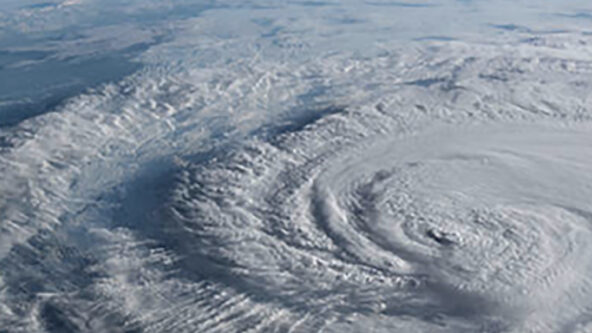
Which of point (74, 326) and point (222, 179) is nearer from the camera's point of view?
point (74, 326)

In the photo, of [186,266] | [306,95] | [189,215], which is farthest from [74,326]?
[306,95]

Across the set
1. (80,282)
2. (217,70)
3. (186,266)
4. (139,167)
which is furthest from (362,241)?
(217,70)

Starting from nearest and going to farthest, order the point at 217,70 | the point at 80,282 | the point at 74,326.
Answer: the point at 74,326, the point at 80,282, the point at 217,70

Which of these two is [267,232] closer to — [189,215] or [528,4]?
[189,215]

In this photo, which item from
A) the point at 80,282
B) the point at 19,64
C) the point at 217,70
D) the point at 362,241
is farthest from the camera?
the point at 19,64

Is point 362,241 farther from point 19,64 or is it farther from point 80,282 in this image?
point 19,64

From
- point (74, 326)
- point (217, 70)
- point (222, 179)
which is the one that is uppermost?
point (217, 70)

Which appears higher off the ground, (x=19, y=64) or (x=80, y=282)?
(x=19, y=64)
